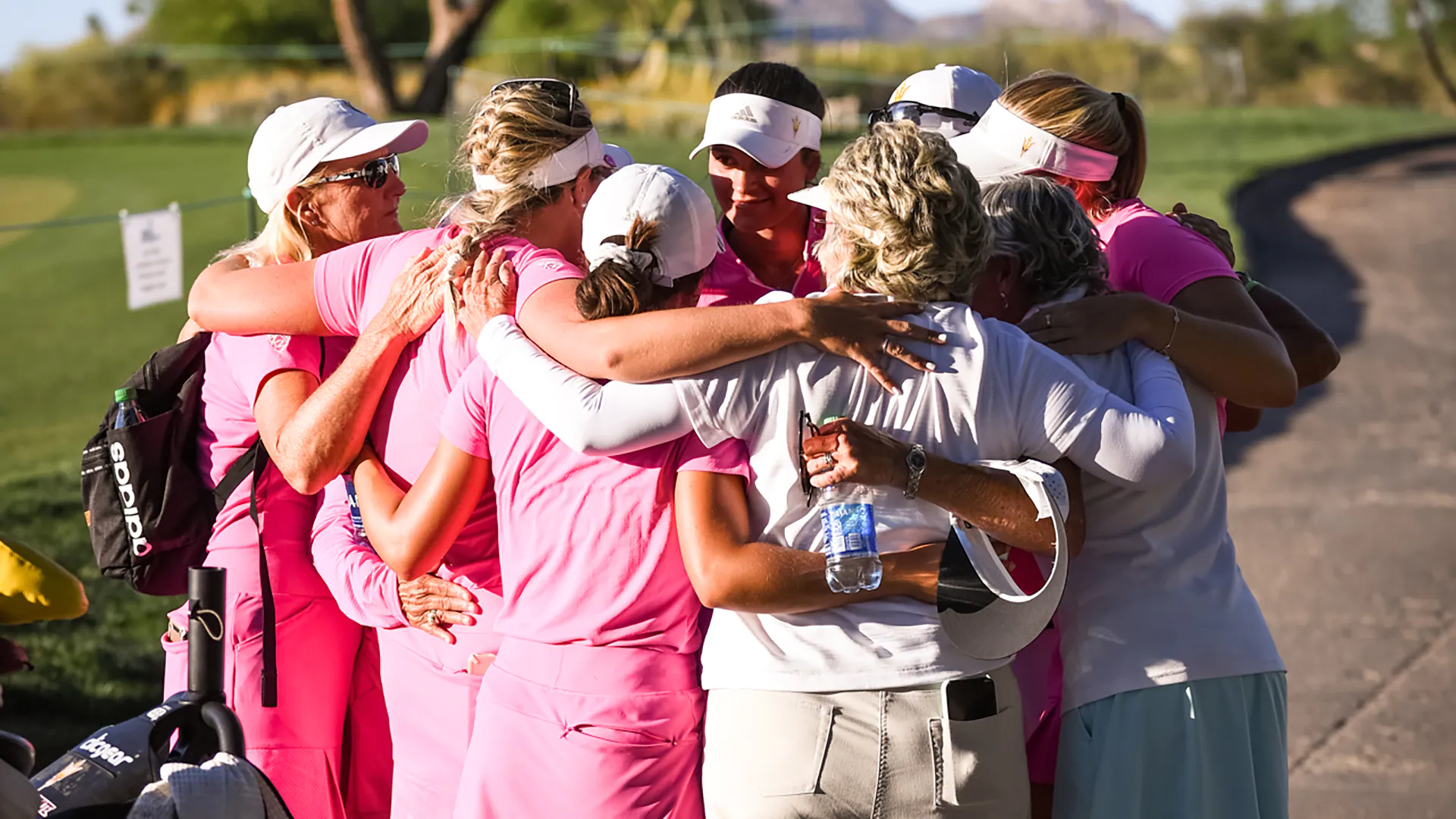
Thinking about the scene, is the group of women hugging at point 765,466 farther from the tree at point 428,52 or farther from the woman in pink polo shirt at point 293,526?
the tree at point 428,52

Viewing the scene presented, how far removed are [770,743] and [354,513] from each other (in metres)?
1.06

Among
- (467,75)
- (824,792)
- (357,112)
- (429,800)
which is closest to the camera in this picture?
(824,792)

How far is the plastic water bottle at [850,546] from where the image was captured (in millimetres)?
2145

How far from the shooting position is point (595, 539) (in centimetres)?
229

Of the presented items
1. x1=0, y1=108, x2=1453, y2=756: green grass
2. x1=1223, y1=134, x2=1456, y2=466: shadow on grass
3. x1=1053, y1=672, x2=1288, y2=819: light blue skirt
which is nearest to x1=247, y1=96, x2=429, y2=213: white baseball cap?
x1=0, y1=108, x2=1453, y2=756: green grass

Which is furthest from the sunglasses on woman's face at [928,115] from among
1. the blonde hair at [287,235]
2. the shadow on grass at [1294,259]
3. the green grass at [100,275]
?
the shadow on grass at [1294,259]

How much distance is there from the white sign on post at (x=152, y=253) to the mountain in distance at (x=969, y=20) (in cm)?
1909

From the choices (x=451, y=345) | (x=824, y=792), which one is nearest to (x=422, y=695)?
(x=451, y=345)

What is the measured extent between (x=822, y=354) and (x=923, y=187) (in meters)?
0.29

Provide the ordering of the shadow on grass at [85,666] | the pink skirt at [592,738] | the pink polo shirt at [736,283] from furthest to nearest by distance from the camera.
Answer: the shadow on grass at [85,666]
the pink polo shirt at [736,283]
the pink skirt at [592,738]

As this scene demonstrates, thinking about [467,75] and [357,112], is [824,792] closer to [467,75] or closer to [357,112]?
[357,112]

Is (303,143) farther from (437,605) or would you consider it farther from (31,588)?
(31,588)

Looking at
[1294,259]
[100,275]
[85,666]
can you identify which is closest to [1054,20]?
[1294,259]

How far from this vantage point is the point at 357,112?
3080 millimetres
